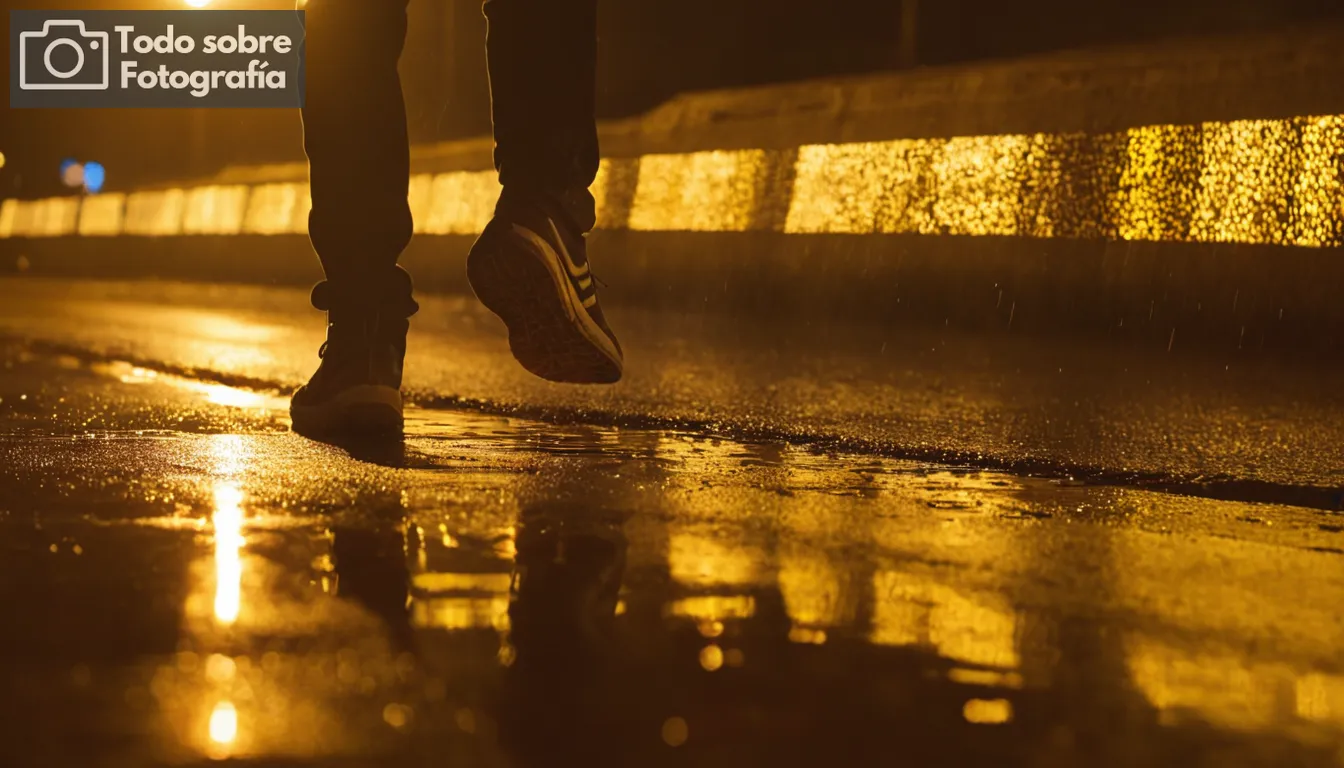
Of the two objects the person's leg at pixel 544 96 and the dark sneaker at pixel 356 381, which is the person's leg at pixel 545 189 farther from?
the dark sneaker at pixel 356 381

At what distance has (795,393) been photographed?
6.48m

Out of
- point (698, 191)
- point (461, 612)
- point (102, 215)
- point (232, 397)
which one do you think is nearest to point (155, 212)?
point (102, 215)

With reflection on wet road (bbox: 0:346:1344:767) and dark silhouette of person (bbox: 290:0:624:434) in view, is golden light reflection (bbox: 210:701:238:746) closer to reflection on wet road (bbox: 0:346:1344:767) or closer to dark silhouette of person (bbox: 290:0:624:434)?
reflection on wet road (bbox: 0:346:1344:767)

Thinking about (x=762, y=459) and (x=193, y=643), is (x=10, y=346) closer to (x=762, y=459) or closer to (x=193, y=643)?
(x=762, y=459)

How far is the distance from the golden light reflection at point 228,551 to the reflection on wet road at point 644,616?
0.01m

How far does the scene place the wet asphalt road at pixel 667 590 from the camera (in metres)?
2.07

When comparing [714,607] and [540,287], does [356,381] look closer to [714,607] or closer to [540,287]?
[540,287]

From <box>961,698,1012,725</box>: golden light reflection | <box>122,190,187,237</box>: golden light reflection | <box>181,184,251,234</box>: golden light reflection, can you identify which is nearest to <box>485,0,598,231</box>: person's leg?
<box>961,698,1012,725</box>: golden light reflection

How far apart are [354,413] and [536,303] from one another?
0.53m

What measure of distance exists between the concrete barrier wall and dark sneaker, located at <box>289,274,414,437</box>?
4.09 m

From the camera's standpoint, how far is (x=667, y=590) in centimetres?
281

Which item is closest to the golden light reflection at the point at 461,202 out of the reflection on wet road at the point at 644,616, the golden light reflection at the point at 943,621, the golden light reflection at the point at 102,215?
the reflection on wet road at the point at 644,616

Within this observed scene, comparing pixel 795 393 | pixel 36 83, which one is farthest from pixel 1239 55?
pixel 36 83

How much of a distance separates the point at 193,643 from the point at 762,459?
227 centimetres
